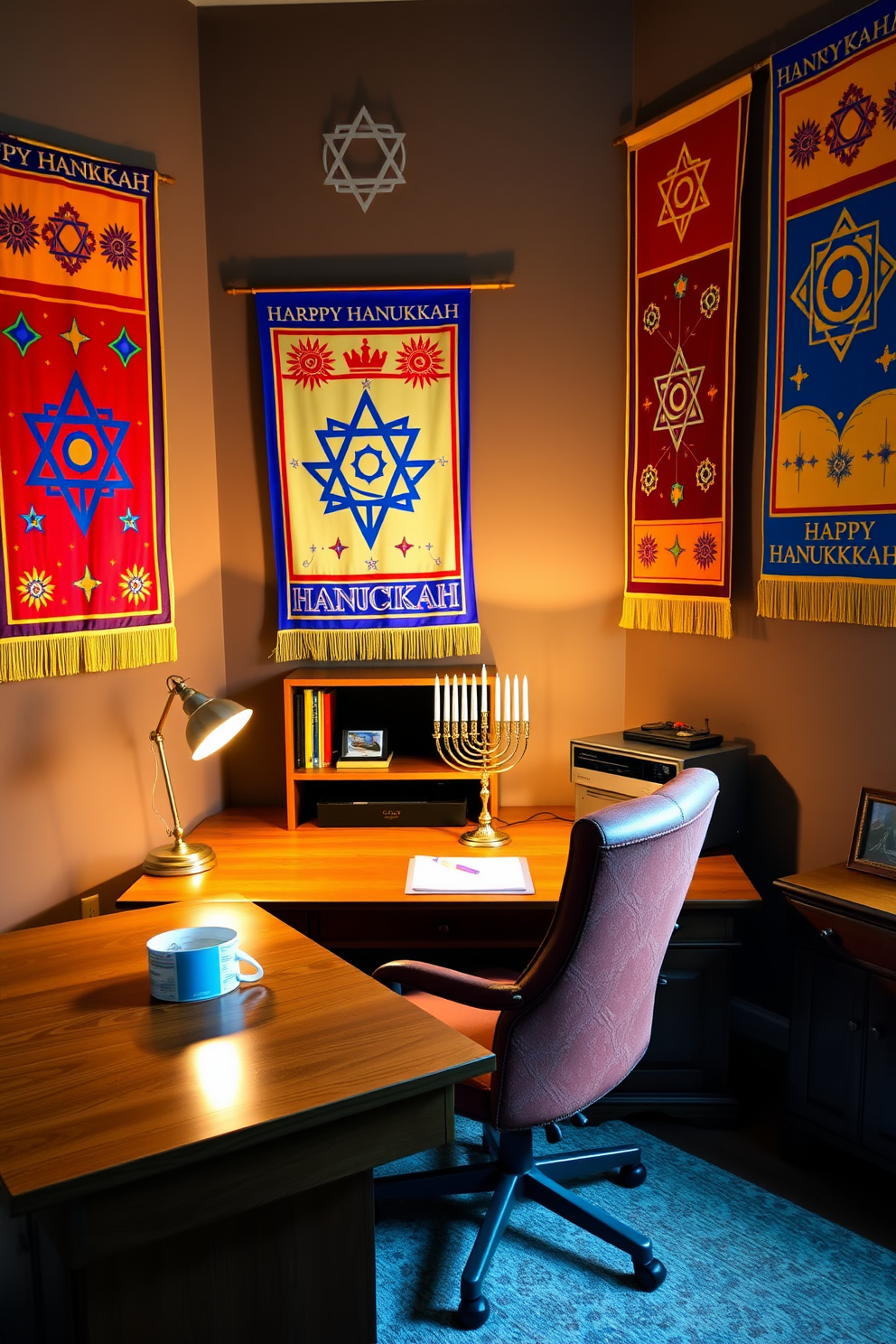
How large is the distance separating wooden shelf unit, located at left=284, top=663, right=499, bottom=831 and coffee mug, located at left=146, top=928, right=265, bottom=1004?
1.26m

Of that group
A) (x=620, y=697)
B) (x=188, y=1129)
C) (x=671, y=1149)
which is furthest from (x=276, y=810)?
(x=188, y=1129)

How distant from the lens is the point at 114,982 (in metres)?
1.82

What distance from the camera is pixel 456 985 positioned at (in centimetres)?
198

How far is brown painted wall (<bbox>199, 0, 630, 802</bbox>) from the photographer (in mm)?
3143

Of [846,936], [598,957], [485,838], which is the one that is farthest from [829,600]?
[598,957]

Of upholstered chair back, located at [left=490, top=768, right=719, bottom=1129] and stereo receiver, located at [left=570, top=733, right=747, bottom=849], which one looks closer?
upholstered chair back, located at [left=490, top=768, right=719, bottom=1129]

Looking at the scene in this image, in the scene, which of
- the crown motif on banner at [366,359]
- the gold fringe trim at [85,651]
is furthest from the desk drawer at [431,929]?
the crown motif on banner at [366,359]

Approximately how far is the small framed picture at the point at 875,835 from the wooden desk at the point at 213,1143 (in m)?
1.28

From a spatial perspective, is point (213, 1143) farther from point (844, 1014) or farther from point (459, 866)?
point (844, 1014)

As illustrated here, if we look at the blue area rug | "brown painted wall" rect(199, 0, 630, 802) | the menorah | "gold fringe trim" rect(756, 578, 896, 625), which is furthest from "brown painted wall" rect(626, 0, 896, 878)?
the blue area rug

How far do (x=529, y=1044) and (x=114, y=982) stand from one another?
76 cm

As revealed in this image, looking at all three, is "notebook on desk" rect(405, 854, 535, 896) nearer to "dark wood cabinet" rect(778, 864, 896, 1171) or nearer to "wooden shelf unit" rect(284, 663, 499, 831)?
"wooden shelf unit" rect(284, 663, 499, 831)

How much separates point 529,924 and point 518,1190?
0.61m

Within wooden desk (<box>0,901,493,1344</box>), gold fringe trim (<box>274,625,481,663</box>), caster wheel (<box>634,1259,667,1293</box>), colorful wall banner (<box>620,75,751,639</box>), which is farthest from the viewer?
gold fringe trim (<box>274,625,481,663</box>)
